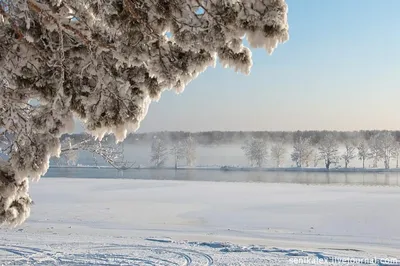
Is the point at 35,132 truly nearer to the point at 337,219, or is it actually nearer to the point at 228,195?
the point at 337,219

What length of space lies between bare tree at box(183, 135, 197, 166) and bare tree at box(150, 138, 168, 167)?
173 inches

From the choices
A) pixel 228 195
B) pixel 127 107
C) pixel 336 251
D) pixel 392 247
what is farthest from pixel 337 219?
pixel 127 107

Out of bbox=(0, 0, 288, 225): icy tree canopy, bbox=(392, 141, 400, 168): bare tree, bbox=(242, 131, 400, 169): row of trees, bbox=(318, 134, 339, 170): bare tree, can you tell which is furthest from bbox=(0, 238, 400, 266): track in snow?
bbox=(392, 141, 400, 168): bare tree

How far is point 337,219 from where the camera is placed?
1658cm

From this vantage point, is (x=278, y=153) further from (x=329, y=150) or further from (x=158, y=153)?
(x=158, y=153)

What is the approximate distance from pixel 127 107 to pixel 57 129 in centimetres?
69

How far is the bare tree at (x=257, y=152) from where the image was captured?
287 feet

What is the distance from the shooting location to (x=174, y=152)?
92.5 metres

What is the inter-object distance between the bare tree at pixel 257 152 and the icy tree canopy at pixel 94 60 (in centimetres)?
8312

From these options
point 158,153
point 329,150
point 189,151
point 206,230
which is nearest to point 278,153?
point 329,150

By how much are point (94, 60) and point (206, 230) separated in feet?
37.6

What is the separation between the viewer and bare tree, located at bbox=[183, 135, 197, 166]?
89.3 m

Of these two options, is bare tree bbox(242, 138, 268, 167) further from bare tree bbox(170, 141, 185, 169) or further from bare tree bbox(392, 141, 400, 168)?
bare tree bbox(392, 141, 400, 168)

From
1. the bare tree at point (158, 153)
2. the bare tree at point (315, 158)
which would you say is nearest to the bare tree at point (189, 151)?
the bare tree at point (158, 153)
